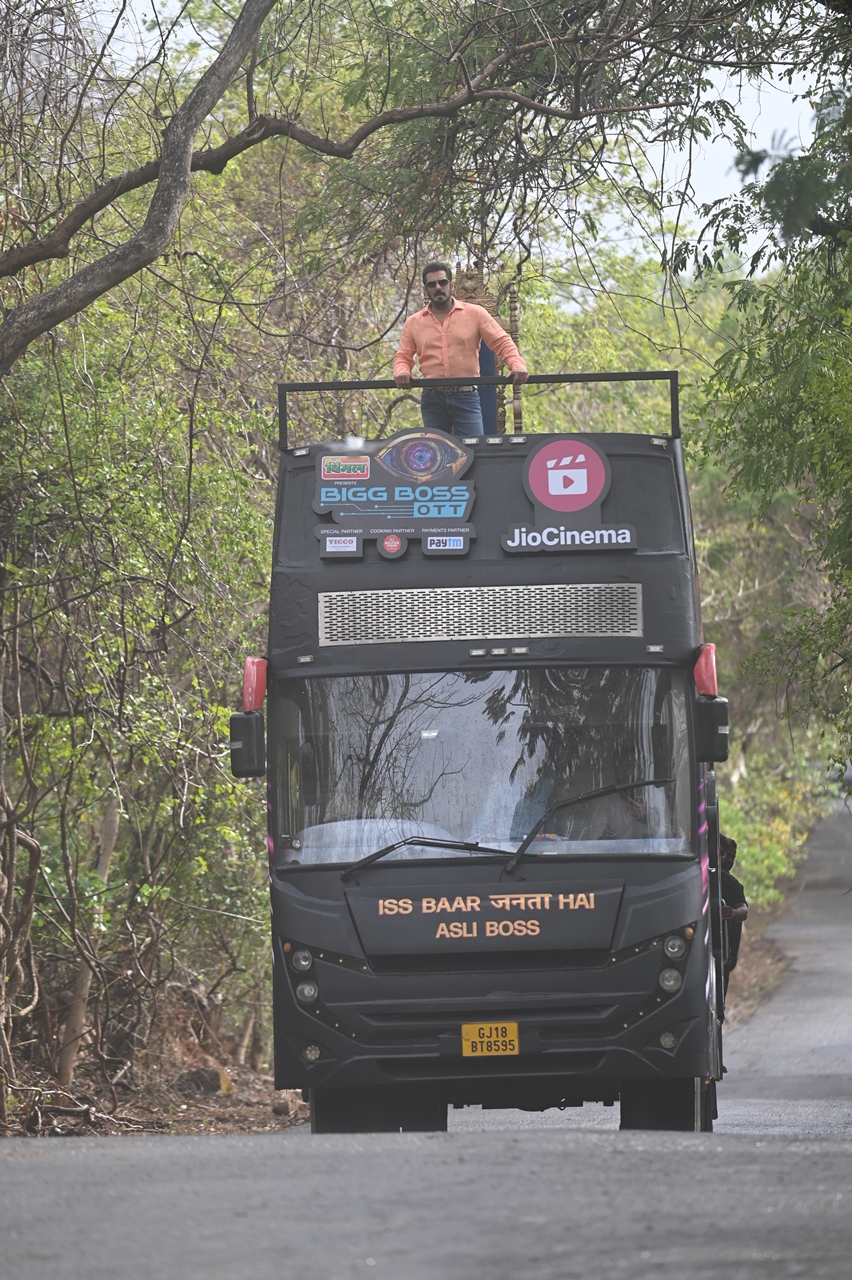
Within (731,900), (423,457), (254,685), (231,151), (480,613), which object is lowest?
(731,900)

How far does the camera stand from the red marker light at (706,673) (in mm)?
8234

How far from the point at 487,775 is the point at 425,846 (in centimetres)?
45

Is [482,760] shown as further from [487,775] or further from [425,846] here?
[425,846]

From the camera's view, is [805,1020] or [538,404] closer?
[538,404]

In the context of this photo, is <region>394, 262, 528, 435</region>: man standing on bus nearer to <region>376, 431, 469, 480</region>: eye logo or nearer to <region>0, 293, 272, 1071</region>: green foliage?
<region>376, 431, 469, 480</region>: eye logo

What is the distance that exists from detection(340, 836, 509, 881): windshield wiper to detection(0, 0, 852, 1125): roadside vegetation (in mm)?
3519

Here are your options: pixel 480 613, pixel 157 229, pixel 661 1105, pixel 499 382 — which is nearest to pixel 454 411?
pixel 499 382

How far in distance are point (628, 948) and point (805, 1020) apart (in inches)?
881

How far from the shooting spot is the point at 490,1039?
314 inches

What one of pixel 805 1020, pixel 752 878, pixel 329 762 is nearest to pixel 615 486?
pixel 329 762

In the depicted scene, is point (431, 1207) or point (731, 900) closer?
point (431, 1207)

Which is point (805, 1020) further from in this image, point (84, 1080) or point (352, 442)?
point (352, 442)

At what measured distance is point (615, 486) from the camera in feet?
28.2

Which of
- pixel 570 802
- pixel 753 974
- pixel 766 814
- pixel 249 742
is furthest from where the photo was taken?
pixel 766 814
